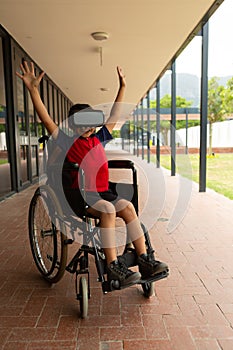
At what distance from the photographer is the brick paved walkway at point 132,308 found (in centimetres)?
156

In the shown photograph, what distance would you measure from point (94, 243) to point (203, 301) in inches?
27.3

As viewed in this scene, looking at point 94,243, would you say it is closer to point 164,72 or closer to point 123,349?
point 123,349

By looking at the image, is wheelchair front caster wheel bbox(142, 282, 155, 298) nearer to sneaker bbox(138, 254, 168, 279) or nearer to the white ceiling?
sneaker bbox(138, 254, 168, 279)

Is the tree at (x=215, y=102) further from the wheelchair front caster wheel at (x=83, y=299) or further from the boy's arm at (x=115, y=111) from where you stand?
the wheelchair front caster wheel at (x=83, y=299)

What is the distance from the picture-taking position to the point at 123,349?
150cm

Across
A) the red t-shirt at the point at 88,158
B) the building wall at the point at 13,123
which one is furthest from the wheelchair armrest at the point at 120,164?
the building wall at the point at 13,123

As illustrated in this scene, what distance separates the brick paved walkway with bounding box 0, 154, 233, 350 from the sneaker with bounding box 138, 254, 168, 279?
199 millimetres

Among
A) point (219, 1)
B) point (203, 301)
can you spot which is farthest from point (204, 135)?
point (203, 301)

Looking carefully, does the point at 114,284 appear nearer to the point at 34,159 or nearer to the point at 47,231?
the point at 47,231

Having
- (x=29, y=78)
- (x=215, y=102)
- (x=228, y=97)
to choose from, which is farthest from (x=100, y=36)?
(x=215, y=102)

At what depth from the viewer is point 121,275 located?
174 centimetres

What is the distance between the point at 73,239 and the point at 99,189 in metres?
0.33

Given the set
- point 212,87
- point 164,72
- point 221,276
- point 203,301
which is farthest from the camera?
point 212,87

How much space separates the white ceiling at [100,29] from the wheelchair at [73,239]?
2.77 metres
